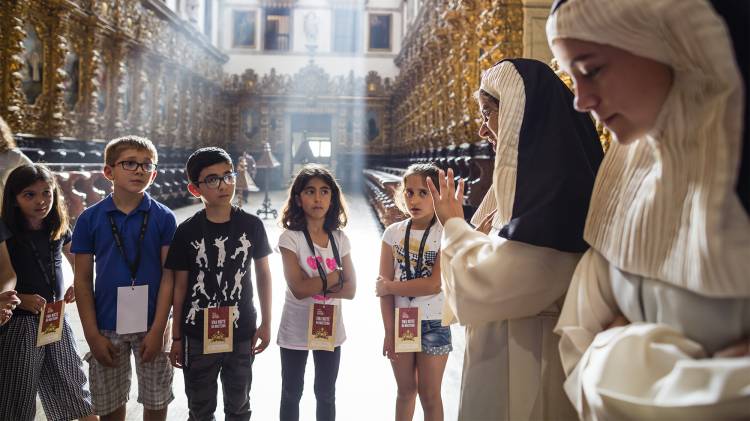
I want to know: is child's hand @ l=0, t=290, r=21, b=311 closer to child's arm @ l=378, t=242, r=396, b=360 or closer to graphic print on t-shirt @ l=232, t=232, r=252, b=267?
graphic print on t-shirt @ l=232, t=232, r=252, b=267

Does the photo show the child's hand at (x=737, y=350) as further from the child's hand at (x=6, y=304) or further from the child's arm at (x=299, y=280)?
the child's hand at (x=6, y=304)

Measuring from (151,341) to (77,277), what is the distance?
16.8 inches

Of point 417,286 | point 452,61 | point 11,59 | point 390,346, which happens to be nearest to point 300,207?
point 417,286

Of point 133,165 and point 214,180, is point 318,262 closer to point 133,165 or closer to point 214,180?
point 214,180

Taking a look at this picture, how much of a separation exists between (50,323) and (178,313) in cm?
59

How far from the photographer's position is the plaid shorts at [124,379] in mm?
2494

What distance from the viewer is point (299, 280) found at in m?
2.58

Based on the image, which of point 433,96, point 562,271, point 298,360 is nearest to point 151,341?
point 298,360

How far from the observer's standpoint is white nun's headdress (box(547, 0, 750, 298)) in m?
A: 0.95

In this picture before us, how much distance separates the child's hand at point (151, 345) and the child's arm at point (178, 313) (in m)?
0.07

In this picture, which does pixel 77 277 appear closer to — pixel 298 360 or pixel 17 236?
pixel 17 236

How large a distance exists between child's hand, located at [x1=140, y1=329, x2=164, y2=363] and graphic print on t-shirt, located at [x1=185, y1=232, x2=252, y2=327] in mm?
152

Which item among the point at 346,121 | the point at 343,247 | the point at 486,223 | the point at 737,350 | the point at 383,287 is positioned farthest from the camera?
the point at 346,121

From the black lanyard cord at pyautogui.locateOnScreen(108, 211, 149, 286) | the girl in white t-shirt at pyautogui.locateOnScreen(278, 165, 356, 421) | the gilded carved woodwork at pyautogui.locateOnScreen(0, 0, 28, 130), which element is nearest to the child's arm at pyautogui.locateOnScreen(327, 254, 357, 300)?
the girl in white t-shirt at pyautogui.locateOnScreen(278, 165, 356, 421)
